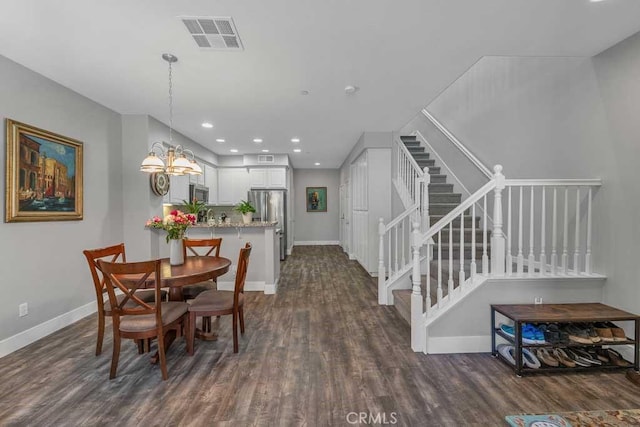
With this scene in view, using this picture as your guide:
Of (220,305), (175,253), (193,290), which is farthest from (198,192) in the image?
(220,305)

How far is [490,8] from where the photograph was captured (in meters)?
2.02

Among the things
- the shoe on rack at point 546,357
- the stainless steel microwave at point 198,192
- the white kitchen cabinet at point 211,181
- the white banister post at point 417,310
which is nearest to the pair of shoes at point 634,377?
the shoe on rack at point 546,357

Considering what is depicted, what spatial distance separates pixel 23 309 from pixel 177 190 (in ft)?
8.79

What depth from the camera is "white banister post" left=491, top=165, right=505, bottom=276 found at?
2496 millimetres

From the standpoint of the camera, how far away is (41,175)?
2975 mm

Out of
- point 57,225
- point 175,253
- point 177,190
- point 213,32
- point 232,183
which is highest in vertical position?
point 213,32

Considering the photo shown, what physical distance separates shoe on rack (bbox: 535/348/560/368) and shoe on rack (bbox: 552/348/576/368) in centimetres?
3

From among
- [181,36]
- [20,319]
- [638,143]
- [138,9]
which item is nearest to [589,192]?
[638,143]

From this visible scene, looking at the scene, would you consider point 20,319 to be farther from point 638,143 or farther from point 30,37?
point 638,143

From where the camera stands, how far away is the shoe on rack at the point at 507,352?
7.68 feet

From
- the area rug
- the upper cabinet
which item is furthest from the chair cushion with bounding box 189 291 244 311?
the upper cabinet

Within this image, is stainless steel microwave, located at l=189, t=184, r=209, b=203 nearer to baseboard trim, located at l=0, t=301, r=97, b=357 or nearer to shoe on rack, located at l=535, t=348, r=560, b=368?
baseboard trim, located at l=0, t=301, r=97, b=357

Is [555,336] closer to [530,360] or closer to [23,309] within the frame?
[530,360]

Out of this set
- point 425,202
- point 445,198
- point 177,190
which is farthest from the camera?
point 177,190
